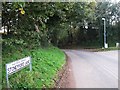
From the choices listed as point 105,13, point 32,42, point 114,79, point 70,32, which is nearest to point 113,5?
point 105,13

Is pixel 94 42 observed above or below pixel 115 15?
below

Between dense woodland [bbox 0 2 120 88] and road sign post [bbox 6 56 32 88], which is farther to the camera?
dense woodland [bbox 0 2 120 88]

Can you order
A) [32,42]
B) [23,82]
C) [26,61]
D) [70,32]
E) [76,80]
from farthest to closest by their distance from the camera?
[70,32] < [32,42] < [76,80] < [26,61] < [23,82]

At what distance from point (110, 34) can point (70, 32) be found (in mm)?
7788

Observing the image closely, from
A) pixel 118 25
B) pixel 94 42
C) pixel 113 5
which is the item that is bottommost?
pixel 94 42

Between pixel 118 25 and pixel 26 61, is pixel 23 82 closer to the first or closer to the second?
pixel 26 61

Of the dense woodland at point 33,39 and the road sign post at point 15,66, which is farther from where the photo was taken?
the dense woodland at point 33,39

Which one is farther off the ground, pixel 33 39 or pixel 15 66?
pixel 33 39

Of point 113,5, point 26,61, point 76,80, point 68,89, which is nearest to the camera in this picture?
point 26,61

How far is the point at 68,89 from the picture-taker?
11109mm

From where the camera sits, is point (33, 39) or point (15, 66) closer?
point (15, 66)

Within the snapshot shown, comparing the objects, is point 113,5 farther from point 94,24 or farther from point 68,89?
point 68,89

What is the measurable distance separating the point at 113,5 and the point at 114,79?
127 ft

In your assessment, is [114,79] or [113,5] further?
[113,5]
